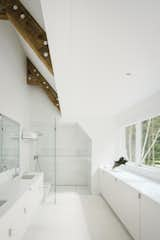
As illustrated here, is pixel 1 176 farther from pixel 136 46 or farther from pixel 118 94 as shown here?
pixel 136 46

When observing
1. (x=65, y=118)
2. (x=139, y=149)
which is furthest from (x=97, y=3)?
(x=65, y=118)

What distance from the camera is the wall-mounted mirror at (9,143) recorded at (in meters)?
4.61

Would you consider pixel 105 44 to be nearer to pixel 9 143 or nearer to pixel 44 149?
pixel 9 143

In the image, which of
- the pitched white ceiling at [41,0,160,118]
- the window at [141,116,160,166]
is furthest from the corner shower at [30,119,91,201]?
the pitched white ceiling at [41,0,160,118]

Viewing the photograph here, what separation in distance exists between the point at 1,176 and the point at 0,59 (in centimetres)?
202

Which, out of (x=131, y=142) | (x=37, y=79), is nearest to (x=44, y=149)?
(x=37, y=79)

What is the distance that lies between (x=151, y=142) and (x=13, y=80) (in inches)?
128

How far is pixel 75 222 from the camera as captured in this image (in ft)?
14.8

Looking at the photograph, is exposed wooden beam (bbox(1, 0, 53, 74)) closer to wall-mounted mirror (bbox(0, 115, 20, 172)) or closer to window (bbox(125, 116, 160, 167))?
wall-mounted mirror (bbox(0, 115, 20, 172))

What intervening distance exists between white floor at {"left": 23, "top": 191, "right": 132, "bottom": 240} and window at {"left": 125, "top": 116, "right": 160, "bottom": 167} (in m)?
1.33

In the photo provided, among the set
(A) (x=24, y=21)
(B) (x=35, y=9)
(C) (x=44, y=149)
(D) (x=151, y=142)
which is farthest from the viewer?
(C) (x=44, y=149)

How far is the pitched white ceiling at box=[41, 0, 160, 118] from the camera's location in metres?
1.74

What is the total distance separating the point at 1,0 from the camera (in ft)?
12.4

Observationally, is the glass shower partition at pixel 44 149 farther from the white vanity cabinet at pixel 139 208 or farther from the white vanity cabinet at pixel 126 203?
the white vanity cabinet at pixel 139 208
